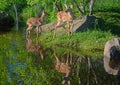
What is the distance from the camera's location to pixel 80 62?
23250mm

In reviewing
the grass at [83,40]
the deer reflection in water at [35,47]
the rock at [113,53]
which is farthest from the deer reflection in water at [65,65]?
the grass at [83,40]

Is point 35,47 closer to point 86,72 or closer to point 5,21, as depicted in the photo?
point 86,72

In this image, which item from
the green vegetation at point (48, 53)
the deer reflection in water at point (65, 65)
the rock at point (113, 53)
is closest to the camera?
the green vegetation at point (48, 53)

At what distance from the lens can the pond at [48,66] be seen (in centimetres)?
1909

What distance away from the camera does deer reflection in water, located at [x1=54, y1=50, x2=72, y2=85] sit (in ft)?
64.5

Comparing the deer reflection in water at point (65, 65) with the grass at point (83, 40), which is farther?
the grass at point (83, 40)

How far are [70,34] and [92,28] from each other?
10.7ft

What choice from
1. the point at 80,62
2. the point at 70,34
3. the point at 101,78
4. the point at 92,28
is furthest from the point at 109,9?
the point at 101,78

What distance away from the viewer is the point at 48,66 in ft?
73.0

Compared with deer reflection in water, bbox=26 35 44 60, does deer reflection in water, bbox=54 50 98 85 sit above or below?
above

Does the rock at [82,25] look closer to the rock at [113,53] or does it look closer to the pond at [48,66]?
the pond at [48,66]

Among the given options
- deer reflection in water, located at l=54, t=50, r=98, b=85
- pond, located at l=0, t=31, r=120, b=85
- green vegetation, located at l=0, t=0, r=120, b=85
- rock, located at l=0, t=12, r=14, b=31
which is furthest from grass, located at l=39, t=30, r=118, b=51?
rock, located at l=0, t=12, r=14, b=31

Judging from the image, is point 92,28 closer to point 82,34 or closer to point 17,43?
point 82,34

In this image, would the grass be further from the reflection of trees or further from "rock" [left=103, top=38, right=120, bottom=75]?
"rock" [left=103, top=38, right=120, bottom=75]
